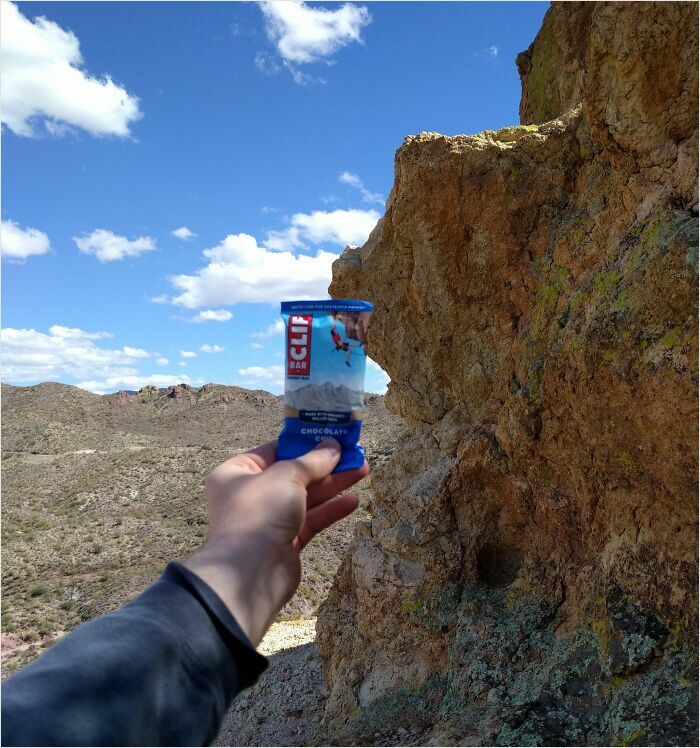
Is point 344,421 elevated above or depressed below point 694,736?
above

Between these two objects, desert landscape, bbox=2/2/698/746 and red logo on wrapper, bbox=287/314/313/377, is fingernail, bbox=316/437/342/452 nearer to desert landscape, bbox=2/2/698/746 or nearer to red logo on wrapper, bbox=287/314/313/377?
red logo on wrapper, bbox=287/314/313/377

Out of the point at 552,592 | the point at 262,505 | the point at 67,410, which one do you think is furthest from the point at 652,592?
the point at 67,410

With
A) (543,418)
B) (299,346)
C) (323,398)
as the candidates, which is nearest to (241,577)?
(323,398)

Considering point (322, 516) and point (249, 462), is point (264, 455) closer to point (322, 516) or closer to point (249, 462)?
point (249, 462)

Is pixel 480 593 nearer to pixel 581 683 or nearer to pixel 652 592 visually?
pixel 581 683

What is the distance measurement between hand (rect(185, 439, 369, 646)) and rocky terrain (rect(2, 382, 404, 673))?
29.9 feet

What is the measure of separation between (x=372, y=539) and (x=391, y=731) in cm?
225

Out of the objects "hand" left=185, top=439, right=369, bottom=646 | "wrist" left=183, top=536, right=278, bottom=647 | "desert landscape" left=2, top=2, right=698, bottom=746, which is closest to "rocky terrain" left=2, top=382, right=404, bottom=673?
"desert landscape" left=2, top=2, right=698, bottom=746

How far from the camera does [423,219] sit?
→ 7395 mm

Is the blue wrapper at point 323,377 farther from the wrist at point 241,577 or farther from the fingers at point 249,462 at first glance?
the wrist at point 241,577

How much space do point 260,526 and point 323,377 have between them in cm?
87

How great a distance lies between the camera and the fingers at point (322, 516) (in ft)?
8.03

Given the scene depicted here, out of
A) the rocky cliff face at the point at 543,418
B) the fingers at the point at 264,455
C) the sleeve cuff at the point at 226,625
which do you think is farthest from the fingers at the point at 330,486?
the rocky cliff face at the point at 543,418

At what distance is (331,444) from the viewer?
8.57 ft
